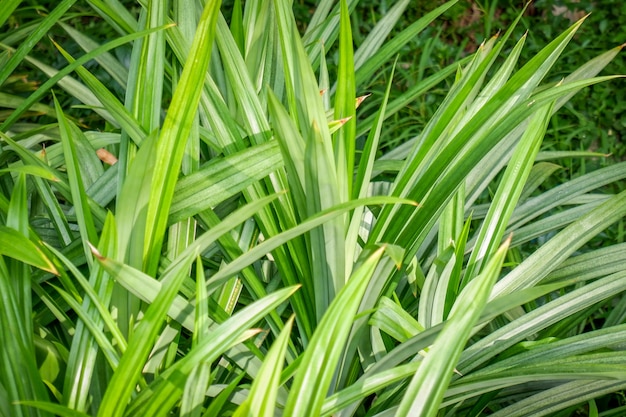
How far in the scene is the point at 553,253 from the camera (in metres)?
1.21

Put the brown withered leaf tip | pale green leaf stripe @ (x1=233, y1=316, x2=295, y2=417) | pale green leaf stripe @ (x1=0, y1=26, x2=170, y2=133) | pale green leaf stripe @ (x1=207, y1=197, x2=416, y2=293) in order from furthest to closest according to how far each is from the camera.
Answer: the brown withered leaf tip → pale green leaf stripe @ (x1=0, y1=26, x2=170, y2=133) → pale green leaf stripe @ (x1=207, y1=197, x2=416, y2=293) → pale green leaf stripe @ (x1=233, y1=316, x2=295, y2=417)

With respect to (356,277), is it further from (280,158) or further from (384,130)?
(384,130)

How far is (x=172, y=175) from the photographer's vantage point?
1059mm

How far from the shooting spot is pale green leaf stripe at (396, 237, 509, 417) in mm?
830

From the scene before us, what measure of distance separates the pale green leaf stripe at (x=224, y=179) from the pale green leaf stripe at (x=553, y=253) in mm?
437

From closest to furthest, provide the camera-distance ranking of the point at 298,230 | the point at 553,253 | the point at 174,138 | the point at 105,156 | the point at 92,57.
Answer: the point at 298,230 → the point at 174,138 → the point at 553,253 → the point at 92,57 → the point at 105,156

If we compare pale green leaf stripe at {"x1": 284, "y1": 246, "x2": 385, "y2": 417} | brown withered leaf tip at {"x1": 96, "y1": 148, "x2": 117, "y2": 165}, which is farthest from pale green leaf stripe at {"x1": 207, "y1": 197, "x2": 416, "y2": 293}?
brown withered leaf tip at {"x1": 96, "y1": 148, "x2": 117, "y2": 165}

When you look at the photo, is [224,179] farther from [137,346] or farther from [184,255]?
[137,346]

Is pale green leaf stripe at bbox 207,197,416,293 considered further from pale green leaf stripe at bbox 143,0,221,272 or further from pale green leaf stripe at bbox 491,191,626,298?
pale green leaf stripe at bbox 491,191,626,298

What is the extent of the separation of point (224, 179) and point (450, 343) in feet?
1.53

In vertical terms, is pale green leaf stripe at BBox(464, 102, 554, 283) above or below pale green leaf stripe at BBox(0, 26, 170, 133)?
below

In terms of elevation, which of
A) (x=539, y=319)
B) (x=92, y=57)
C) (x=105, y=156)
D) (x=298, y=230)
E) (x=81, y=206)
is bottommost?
(x=539, y=319)

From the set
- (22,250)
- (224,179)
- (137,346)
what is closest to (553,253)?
(224,179)

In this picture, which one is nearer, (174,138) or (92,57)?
(174,138)
